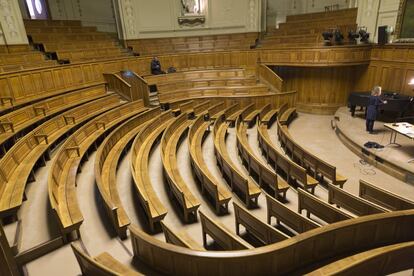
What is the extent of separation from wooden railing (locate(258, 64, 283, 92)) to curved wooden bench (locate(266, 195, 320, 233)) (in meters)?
4.46

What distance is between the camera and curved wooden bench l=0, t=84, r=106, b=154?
3.10 metres

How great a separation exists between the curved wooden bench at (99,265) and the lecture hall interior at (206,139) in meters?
0.01

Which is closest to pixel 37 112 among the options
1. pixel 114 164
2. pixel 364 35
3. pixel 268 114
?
pixel 114 164

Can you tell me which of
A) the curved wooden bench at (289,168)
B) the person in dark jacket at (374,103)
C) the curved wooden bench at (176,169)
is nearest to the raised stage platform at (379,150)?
the person in dark jacket at (374,103)

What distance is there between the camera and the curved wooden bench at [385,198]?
2182mm

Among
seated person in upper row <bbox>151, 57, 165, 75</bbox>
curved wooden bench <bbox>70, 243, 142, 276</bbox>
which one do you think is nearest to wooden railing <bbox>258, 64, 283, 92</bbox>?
seated person in upper row <bbox>151, 57, 165, 75</bbox>

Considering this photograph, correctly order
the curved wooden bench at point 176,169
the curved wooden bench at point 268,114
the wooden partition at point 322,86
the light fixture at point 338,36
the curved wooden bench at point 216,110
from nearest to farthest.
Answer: the curved wooden bench at point 176,169 < the curved wooden bench at point 268,114 < the curved wooden bench at point 216,110 < the light fixture at point 338,36 < the wooden partition at point 322,86

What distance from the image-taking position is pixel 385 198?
2348 mm

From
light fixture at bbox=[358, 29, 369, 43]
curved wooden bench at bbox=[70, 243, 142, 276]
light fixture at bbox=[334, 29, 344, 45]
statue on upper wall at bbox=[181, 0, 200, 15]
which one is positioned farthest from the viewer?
statue on upper wall at bbox=[181, 0, 200, 15]

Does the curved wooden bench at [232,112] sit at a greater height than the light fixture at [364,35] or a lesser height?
lesser

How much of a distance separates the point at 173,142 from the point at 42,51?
3880 millimetres

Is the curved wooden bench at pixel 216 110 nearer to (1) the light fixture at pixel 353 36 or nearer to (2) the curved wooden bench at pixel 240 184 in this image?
(2) the curved wooden bench at pixel 240 184

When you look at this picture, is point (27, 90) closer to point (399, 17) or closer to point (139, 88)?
point (139, 88)

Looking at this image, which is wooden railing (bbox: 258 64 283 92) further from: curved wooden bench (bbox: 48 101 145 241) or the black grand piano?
curved wooden bench (bbox: 48 101 145 241)
